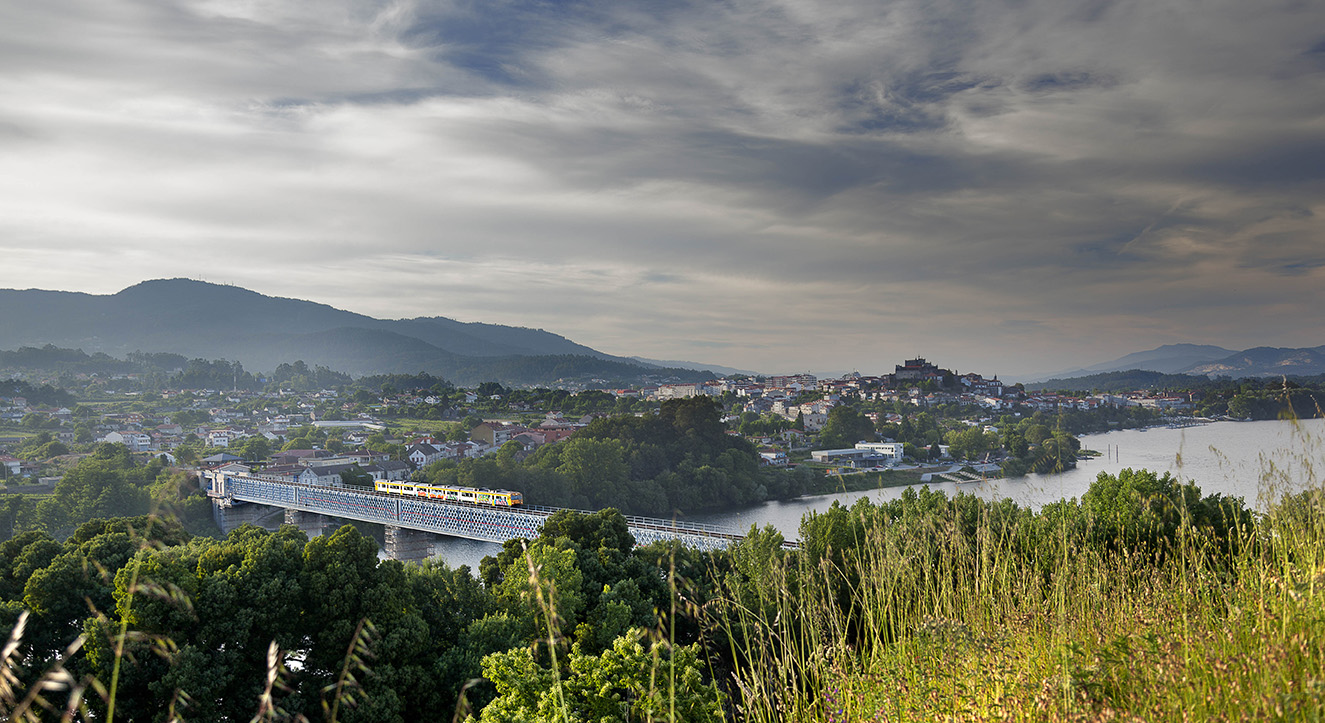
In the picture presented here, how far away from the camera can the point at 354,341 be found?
7303 inches

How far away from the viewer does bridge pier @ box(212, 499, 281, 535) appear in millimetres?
39375

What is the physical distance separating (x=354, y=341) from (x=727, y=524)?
169 metres

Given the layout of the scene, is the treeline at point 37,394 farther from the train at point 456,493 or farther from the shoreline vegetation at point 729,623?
the shoreline vegetation at point 729,623

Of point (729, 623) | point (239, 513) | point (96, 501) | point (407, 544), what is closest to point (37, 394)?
point (239, 513)

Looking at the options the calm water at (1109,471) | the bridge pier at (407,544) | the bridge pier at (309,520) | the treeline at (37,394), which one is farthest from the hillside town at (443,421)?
the bridge pier at (407,544)

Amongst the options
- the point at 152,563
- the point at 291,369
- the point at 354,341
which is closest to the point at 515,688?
the point at 152,563

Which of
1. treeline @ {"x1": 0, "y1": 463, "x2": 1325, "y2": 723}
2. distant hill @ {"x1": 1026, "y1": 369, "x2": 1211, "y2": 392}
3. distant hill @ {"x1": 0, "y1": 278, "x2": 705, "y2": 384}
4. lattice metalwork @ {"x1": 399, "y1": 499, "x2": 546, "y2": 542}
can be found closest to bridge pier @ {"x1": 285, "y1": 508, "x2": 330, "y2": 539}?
lattice metalwork @ {"x1": 399, "y1": 499, "x2": 546, "y2": 542}

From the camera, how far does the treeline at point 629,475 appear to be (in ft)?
128

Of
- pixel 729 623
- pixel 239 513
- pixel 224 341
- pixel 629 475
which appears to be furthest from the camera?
pixel 224 341

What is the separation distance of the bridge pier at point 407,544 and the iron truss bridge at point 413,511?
330 mm

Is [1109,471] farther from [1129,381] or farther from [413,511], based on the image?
[1129,381]

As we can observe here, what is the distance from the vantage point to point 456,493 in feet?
116

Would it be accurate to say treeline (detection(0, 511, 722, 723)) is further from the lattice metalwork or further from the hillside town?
the hillside town

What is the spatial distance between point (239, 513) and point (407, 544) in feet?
42.6
